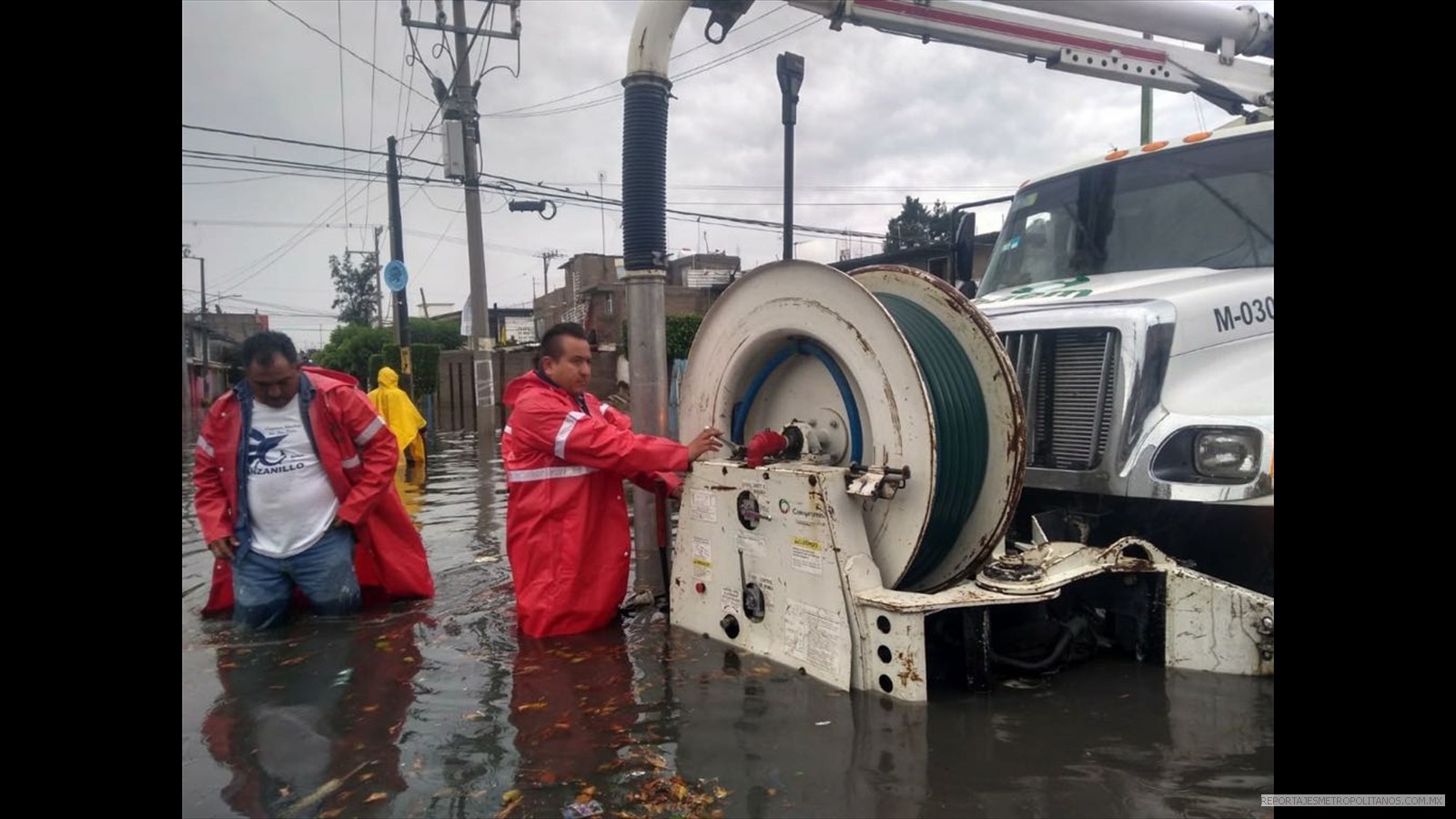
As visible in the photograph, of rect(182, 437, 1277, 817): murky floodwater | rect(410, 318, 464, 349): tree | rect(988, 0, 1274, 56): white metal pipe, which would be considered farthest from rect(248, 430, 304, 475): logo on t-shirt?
rect(410, 318, 464, 349): tree

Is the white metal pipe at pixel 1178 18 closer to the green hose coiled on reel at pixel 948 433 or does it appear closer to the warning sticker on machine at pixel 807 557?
the green hose coiled on reel at pixel 948 433

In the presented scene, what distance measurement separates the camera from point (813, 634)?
3482mm

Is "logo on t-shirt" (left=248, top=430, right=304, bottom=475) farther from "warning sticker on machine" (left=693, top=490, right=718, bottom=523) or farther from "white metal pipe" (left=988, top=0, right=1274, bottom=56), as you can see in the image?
"white metal pipe" (left=988, top=0, right=1274, bottom=56)

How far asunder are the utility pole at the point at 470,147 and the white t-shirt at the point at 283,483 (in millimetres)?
11911

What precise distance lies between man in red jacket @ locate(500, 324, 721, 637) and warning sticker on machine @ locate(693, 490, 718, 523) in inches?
6.0

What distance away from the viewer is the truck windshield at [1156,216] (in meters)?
4.55

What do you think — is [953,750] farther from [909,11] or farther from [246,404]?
→ [909,11]

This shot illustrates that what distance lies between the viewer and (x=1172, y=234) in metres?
4.76

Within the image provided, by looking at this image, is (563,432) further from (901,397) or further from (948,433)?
(948,433)

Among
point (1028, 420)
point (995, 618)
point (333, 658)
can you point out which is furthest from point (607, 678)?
point (1028, 420)

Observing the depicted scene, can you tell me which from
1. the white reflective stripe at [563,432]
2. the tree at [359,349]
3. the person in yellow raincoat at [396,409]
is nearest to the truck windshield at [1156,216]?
the white reflective stripe at [563,432]

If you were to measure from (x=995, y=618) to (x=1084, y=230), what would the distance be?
2602mm

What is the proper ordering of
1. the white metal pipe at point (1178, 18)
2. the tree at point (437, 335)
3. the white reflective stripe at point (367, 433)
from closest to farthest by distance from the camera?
the white reflective stripe at point (367, 433)
the white metal pipe at point (1178, 18)
the tree at point (437, 335)

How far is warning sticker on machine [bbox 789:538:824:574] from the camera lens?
3.42 m
